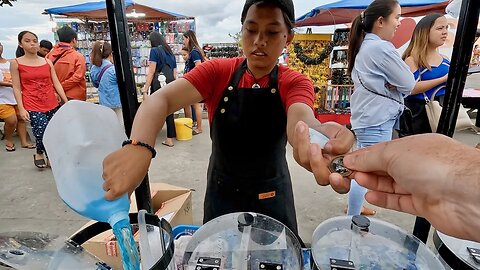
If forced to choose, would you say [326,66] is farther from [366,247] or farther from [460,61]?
[366,247]

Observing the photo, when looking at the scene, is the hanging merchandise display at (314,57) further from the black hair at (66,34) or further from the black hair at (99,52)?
the black hair at (66,34)

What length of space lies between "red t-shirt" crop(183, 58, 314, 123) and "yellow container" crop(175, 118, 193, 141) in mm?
3345

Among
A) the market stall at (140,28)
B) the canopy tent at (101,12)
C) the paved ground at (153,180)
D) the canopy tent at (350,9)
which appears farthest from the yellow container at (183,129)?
the market stall at (140,28)

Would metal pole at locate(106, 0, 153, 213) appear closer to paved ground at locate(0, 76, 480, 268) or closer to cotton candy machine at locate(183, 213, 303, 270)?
cotton candy machine at locate(183, 213, 303, 270)

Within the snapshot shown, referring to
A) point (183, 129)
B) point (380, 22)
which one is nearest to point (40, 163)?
point (183, 129)

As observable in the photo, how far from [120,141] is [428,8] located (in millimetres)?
6721

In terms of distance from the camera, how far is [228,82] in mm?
1170

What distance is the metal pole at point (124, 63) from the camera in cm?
91

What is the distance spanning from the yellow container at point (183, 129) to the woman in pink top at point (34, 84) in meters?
1.55

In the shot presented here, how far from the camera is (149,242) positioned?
0.64 metres

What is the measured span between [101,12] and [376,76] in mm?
6340

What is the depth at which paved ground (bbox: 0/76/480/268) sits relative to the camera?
2.43 metres

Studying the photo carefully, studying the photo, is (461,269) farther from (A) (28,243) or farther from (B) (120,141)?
(A) (28,243)

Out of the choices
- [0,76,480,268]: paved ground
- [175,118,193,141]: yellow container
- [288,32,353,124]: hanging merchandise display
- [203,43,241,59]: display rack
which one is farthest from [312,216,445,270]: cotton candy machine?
[203,43,241,59]: display rack
